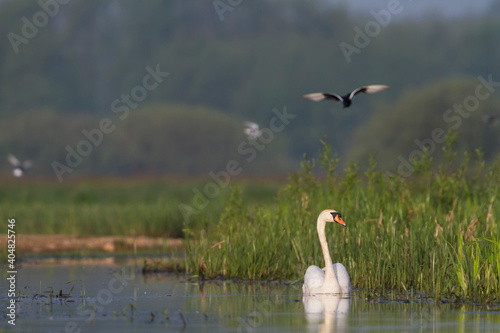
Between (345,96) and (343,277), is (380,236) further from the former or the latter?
(345,96)

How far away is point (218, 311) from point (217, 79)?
8845 cm

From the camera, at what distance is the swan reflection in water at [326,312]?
10.3 m

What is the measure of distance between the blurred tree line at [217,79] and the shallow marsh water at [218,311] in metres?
53.4

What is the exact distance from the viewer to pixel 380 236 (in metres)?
14.0

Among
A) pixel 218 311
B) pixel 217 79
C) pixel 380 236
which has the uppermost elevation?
pixel 217 79

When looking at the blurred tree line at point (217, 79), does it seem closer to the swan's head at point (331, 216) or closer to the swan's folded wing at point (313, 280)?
the swan's head at point (331, 216)

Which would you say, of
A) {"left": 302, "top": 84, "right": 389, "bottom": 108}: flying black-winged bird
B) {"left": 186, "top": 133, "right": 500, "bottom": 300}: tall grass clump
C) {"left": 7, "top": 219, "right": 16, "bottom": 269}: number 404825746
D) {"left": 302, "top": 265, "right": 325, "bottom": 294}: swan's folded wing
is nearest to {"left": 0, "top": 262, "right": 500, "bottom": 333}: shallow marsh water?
{"left": 302, "top": 265, "right": 325, "bottom": 294}: swan's folded wing

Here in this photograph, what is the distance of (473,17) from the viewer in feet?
352

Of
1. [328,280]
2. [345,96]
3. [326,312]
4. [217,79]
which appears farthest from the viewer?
[217,79]

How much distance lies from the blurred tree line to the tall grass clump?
4964 centimetres

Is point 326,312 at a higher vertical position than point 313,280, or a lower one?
lower

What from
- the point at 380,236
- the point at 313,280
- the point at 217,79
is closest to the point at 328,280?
the point at 313,280

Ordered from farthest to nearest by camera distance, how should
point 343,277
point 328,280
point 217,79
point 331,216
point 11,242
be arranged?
point 217,79 → point 11,242 → point 331,216 → point 343,277 → point 328,280

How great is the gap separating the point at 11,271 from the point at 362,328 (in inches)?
334
